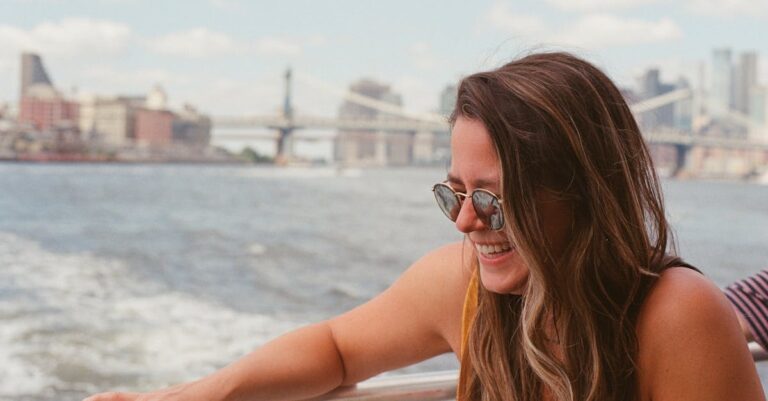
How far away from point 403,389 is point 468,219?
0.19 m

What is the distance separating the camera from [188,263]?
1096 cm

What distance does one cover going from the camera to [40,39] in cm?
4266

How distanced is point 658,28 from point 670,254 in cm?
4439

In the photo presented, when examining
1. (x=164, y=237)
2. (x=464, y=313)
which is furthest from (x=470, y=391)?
(x=164, y=237)

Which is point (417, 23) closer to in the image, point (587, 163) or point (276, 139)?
point (276, 139)

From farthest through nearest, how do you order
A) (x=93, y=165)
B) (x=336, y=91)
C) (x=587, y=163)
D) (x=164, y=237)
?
(x=93, y=165) → (x=336, y=91) → (x=164, y=237) → (x=587, y=163)

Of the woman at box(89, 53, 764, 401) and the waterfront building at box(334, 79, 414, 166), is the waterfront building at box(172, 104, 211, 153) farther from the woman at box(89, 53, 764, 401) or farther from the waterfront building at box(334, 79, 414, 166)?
the woman at box(89, 53, 764, 401)

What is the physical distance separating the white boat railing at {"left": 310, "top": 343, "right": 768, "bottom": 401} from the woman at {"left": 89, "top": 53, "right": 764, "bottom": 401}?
0.11 meters

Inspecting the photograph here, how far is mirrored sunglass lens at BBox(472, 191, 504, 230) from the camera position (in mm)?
538

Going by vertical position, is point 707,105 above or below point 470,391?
above

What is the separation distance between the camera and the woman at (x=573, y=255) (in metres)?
0.52

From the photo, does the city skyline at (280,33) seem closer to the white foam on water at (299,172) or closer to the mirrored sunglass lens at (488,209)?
the white foam on water at (299,172)

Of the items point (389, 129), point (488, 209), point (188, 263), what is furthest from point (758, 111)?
point (488, 209)

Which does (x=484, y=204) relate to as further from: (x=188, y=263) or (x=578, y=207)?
(x=188, y=263)
